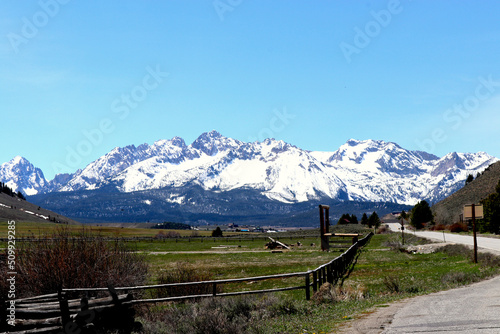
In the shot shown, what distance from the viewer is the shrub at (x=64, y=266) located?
2014 centimetres

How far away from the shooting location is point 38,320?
625 inches

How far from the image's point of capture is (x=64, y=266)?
791 inches

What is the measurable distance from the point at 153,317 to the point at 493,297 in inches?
482

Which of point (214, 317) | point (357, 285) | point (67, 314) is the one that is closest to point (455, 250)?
point (357, 285)

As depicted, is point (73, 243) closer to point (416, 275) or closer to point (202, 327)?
point (202, 327)

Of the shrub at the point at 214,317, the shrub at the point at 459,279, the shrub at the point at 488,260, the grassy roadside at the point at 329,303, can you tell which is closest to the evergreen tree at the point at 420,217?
the shrub at the point at 488,260

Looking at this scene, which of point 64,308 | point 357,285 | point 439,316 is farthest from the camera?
point 357,285

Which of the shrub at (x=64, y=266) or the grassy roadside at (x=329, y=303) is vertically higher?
the shrub at (x=64, y=266)

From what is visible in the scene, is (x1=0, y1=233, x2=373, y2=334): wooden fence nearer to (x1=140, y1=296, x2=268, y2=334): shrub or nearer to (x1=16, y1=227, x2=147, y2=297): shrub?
(x1=140, y1=296, x2=268, y2=334): shrub

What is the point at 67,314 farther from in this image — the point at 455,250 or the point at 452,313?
the point at 455,250

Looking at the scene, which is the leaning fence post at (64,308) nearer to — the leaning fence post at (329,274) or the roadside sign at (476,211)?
the leaning fence post at (329,274)

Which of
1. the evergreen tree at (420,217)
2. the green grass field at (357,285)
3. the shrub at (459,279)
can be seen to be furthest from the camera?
the evergreen tree at (420,217)

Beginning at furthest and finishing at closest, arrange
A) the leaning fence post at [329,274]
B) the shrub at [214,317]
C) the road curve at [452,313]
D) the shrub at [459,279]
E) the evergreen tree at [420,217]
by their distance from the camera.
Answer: the evergreen tree at [420,217], the leaning fence post at [329,274], the shrub at [459,279], the shrub at [214,317], the road curve at [452,313]

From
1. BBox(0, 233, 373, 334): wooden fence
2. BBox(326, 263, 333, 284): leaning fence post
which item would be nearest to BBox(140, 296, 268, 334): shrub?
BBox(0, 233, 373, 334): wooden fence
